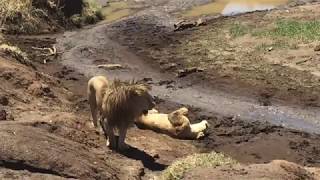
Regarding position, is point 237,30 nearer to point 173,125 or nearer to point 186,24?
point 186,24

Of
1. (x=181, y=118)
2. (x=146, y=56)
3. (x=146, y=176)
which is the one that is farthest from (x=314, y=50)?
(x=146, y=176)

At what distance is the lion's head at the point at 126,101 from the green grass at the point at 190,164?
2.14 m

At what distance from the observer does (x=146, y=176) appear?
11.5 meters

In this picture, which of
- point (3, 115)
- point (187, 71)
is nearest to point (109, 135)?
point (3, 115)

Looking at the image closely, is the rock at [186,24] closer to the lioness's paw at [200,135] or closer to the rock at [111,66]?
the rock at [111,66]

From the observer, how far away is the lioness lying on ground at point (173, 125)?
48.9ft

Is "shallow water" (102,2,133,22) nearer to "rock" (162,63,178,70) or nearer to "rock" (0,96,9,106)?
"rock" (162,63,178,70)

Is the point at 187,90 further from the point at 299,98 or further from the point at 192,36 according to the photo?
the point at 192,36

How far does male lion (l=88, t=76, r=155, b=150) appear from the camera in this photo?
11906 mm

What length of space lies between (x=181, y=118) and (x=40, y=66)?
333 inches

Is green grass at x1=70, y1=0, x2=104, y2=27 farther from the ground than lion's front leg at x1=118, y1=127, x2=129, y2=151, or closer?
closer

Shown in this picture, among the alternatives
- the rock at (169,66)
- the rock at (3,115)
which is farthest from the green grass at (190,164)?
the rock at (169,66)

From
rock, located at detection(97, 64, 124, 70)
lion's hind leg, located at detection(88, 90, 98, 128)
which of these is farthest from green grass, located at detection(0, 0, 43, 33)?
lion's hind leg, located at detection(88, 90, 98, 128)

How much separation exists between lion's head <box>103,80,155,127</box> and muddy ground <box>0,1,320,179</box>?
0.79 m
